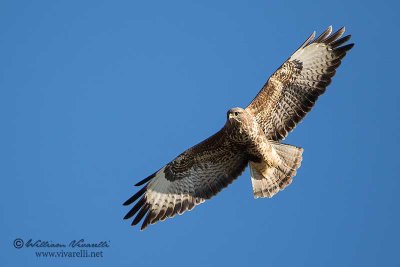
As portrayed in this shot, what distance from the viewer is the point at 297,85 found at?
1384 cm

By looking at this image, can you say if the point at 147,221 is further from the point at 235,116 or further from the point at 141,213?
the point at 235,116

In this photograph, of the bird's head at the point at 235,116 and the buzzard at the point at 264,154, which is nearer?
the bird's head at the point at 235,116

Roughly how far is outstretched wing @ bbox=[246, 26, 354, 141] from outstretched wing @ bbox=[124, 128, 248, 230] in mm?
721

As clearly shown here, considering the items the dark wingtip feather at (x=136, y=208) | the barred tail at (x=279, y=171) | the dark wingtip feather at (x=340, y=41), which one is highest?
the dark wingtip feather at (x=340, y=41)

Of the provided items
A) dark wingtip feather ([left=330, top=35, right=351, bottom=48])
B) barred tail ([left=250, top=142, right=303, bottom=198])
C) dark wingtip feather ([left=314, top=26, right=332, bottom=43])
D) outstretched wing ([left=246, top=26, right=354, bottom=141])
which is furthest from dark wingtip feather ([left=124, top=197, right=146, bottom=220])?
dark wingtip feather ([left=330, top=35, right=351, bottom=48])

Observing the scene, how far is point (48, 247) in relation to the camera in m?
15.0

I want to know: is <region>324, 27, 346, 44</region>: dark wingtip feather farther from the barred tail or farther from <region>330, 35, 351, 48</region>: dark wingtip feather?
the barred tail

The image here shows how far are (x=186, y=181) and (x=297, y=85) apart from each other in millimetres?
2310

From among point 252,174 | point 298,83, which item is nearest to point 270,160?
point 252,174

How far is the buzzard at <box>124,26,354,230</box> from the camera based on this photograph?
13.7 metres

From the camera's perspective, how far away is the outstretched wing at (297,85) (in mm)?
13734

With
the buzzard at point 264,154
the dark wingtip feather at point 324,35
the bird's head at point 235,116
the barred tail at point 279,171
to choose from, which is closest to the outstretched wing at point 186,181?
the buzzard at point 264,154

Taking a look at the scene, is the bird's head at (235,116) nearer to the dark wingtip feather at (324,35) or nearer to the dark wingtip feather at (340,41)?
the dark wingtip feather at (324,35)

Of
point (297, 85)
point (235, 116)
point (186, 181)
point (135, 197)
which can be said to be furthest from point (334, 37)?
point (135, 197)
